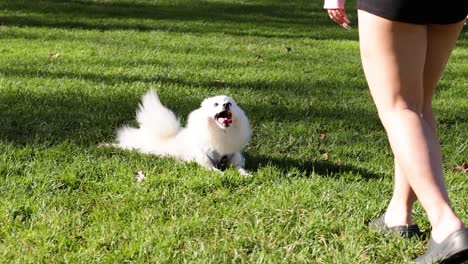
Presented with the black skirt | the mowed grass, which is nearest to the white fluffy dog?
the mowed grass

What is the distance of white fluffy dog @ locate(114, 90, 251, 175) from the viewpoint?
4.31 meters

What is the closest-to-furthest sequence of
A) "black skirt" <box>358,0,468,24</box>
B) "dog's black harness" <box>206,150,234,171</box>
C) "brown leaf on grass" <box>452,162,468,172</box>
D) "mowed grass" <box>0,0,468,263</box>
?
"black skirt" <box>358,0,468,24</box>, "mowed grass" <box>0,0,468,263</box>, "dog's black harness" <box>206,150,234,171</box>, "brown leaf on grass" <box>452,162,468,172</box>

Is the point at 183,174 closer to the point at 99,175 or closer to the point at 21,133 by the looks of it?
the point at 99,175

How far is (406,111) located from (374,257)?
0.62 meters

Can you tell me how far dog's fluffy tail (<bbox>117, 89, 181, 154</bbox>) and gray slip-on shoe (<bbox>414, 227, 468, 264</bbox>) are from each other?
7.79 ft

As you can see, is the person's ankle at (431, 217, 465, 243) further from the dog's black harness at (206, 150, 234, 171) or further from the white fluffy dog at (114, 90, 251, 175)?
the dog's black harness at (206, 150, 234, 171)

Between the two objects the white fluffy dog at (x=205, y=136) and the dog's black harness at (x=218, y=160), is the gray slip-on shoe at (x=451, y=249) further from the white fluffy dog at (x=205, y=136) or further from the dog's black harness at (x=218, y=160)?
the dog's black harness at (x=218, y=160)

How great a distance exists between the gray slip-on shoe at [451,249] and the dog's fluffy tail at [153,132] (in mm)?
2374

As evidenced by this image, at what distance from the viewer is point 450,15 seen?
2611 mm

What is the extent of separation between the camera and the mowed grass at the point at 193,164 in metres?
3.00

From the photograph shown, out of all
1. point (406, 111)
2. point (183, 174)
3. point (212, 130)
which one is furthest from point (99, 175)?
point (406, 111)

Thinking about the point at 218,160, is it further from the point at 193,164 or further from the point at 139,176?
the point at 139,176

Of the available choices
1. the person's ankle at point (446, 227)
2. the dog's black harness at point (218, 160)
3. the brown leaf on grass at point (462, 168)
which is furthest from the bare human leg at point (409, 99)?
the brown leaf on grass at point (462, 168)

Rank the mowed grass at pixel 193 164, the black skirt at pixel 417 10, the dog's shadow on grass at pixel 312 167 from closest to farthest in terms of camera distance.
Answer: the black skirt at pixel 417 10 < the mowed grass at pixel 193 164 < the dog's shadow on grass at pixel 312 167
